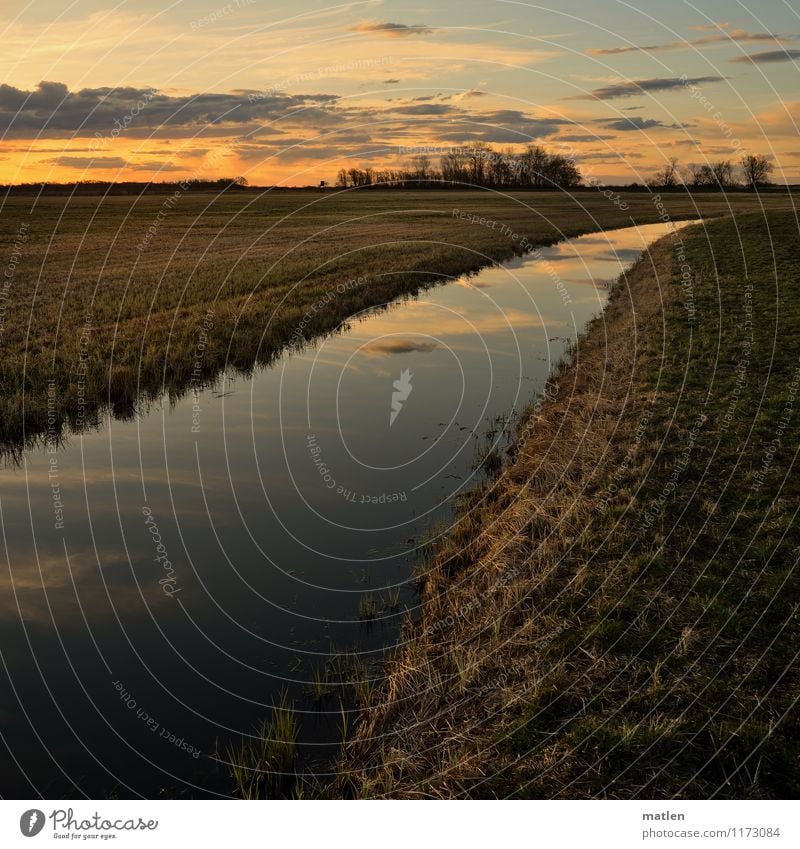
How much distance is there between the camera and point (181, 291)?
29.1 m

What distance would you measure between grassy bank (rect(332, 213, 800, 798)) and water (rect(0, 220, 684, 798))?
3.08 feet

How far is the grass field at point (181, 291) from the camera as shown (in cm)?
1792

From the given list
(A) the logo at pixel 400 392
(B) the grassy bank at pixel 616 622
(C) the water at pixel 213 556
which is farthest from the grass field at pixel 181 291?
(B) the grassy bank at pixel 616 622

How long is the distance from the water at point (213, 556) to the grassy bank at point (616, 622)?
94cm

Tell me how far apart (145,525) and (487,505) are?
5.27 meters

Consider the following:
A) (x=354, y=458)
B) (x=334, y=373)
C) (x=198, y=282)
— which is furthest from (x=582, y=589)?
(x=198, y=282)

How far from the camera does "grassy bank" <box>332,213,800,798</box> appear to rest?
6.20 metres

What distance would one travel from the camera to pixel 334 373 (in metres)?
20.2

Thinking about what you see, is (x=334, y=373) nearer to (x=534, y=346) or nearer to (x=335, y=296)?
(x=534, y=346)

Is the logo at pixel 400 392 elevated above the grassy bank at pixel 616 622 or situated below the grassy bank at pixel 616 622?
above
